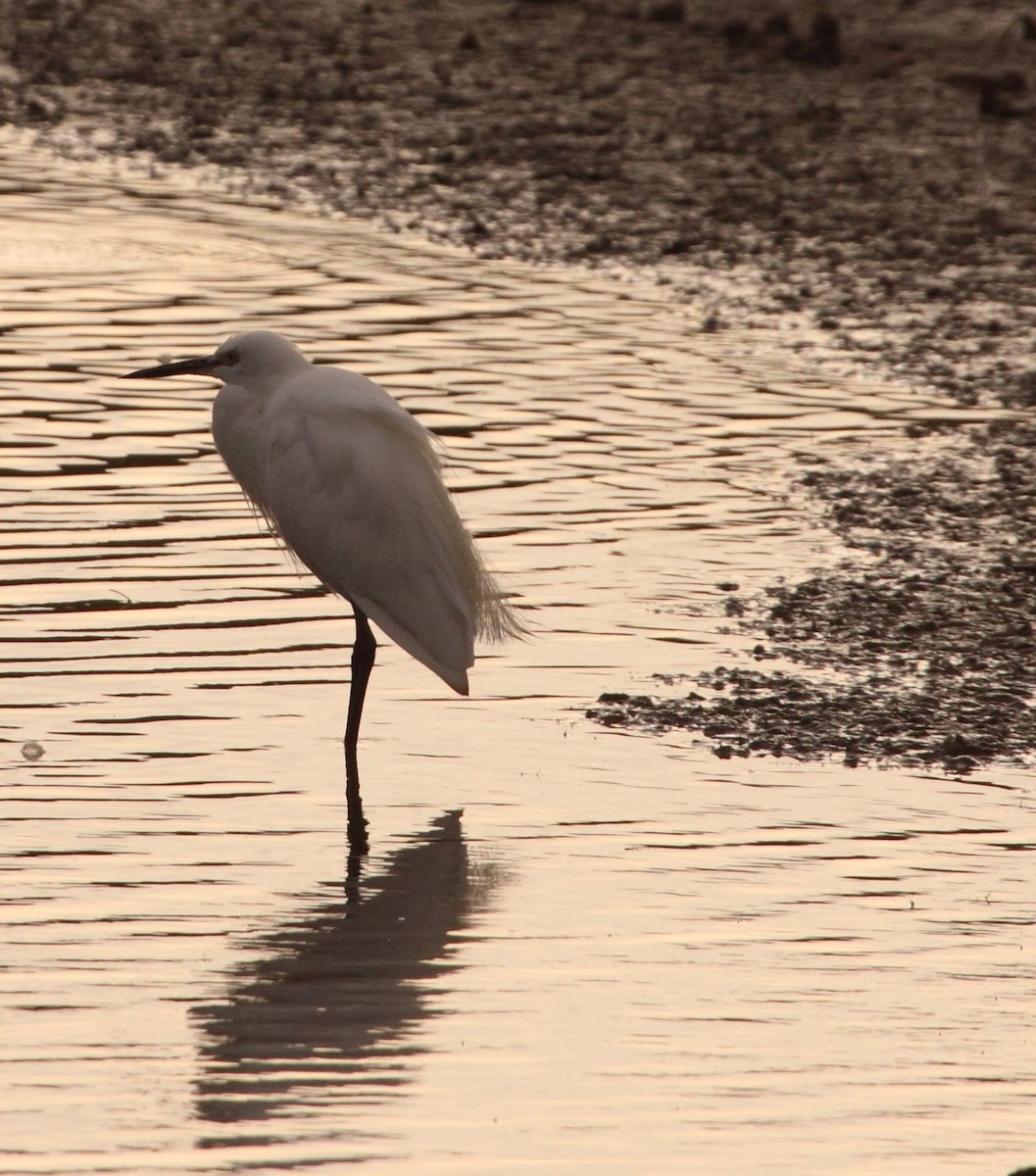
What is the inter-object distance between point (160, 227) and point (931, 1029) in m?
10.5

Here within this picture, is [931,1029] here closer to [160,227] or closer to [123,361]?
[123,361]

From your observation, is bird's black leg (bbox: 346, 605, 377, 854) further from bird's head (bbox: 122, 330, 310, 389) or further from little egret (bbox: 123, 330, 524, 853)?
bird's head (bbox: 122, 330, 310, 389)

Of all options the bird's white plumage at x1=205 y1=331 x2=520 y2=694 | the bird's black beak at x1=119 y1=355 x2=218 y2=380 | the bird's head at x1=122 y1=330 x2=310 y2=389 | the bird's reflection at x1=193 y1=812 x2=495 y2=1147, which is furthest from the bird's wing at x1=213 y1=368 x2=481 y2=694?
the bird's reflection at x1=193 y1=812 x2=495 y2=1147

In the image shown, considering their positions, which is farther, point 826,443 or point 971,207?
point 971,207

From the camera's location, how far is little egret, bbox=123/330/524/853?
7664 mm

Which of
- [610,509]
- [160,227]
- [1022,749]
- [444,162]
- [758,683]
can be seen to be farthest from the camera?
[444,162]

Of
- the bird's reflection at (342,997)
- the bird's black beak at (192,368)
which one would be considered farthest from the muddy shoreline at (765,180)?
the bird's black beak at (192,368)

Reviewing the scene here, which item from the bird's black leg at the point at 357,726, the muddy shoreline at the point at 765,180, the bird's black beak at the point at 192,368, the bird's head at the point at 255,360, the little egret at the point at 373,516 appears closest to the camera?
the bird's black leg at the point at 357,726

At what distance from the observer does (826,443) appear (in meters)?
11.3

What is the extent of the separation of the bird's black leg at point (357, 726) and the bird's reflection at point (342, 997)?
0.18m

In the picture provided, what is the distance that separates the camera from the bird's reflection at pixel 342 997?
5.21 meters

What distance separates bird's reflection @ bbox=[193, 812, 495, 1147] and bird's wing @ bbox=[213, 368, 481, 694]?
101 centimetres

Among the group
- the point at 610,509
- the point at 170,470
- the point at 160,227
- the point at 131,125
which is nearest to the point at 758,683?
the point at 610,509

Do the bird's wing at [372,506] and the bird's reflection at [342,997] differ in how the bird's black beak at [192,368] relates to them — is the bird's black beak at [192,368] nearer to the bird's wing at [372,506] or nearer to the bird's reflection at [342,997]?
the bird's wing at [372,506]
